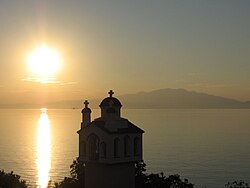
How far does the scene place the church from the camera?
72.6 ft

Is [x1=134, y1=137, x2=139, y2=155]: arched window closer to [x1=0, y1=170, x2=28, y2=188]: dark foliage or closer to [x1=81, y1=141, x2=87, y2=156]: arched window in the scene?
[x1=81, y1=141, x2=87, y2=156]: arched window

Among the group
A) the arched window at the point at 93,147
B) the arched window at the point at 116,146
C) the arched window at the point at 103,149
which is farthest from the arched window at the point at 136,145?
the arched window at the point at 93,147

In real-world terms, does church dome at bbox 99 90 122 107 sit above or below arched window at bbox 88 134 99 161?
above

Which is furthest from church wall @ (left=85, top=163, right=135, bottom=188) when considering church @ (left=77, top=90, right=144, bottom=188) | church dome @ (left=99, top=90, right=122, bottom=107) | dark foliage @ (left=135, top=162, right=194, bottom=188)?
dark foliage @ (left=135, top=162, right=194, bottom=188)

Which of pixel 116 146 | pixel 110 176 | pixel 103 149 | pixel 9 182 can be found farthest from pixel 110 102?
pixel 9 182

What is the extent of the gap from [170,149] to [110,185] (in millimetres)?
84357

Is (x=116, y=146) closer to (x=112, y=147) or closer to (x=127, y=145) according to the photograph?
(x=112, y=147)

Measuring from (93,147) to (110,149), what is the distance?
1380 millimetres

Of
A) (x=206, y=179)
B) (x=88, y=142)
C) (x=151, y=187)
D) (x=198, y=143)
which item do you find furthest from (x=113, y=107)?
(x=198, y=143)

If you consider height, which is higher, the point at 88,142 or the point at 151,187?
the point at 88,142

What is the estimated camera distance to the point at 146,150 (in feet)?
334

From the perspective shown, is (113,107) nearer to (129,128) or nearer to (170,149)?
(129,128)

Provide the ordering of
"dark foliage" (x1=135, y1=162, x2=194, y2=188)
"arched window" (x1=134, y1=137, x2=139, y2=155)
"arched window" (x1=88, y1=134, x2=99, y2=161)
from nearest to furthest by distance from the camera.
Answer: "arched window" (x1=88, y1=134, x2=99, y2=161) < "arched window" (x1=134, y1=137, x2=139, y2=155) < "dark foliage" (x1=135, y1=162, x2=194, y2=188)

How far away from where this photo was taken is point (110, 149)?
72.2 ft
